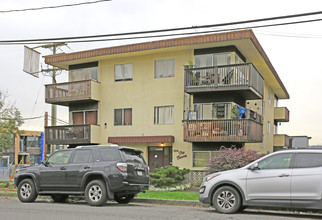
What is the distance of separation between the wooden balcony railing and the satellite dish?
16771mm

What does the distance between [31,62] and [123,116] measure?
11.7m

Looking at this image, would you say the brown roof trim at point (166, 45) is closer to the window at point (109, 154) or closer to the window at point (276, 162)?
the window at point (109, 154)

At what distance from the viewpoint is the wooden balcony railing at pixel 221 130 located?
2097cm

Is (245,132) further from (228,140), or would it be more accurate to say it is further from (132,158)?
(132,158)

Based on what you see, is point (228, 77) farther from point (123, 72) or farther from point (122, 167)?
point (122, 167)

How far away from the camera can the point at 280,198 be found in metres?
10.2

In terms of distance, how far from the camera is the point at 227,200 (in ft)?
35.4

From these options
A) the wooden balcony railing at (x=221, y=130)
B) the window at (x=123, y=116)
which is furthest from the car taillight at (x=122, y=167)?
the window at (x=123, y=116)

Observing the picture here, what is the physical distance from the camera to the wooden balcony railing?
21.0 meters

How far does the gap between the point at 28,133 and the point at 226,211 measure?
189ft

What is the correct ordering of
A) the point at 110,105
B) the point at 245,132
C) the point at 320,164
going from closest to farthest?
the point at 320,164 → the point at 245,132 → the point at 110,105

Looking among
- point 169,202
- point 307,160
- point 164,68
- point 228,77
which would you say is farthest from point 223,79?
point 307,160

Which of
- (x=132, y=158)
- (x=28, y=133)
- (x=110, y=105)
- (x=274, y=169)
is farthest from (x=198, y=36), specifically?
(x=28, y=133)

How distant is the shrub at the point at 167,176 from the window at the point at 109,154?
8.23 m
